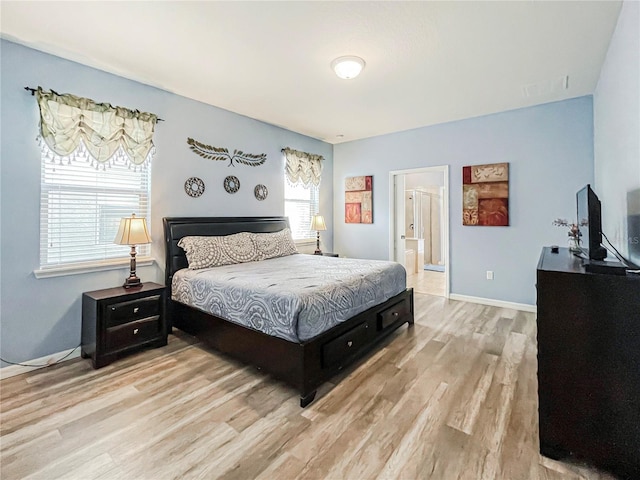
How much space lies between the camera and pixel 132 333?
2771mm

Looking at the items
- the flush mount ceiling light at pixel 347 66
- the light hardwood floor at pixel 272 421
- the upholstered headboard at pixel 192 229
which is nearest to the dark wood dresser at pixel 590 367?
the light hardwood floor at pixel 272 421

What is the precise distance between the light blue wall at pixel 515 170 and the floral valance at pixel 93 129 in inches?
146

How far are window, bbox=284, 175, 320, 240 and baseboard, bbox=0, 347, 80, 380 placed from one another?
319 cm

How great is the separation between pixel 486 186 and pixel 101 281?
480 centimetres

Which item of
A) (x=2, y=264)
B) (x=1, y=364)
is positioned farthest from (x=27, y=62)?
(x=1, y=364)

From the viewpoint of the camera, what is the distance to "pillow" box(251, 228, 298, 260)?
3993 millimetres

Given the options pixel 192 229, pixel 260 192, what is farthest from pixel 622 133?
pixel 192 229

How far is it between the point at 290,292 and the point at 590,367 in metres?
1.70

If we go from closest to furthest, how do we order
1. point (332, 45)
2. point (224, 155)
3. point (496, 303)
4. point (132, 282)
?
point (332, 45) < point (132, 282) < point (224, 155) < point (496, 303)

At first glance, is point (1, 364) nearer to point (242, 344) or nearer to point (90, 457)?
point (90, 457)

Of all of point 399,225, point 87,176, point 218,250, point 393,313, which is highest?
point 87,176

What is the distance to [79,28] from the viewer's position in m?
2.37

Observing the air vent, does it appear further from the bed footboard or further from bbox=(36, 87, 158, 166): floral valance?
bbox=(36, 87, 158, 166): floral valance

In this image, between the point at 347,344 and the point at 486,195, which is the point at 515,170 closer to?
the point at 486,195
